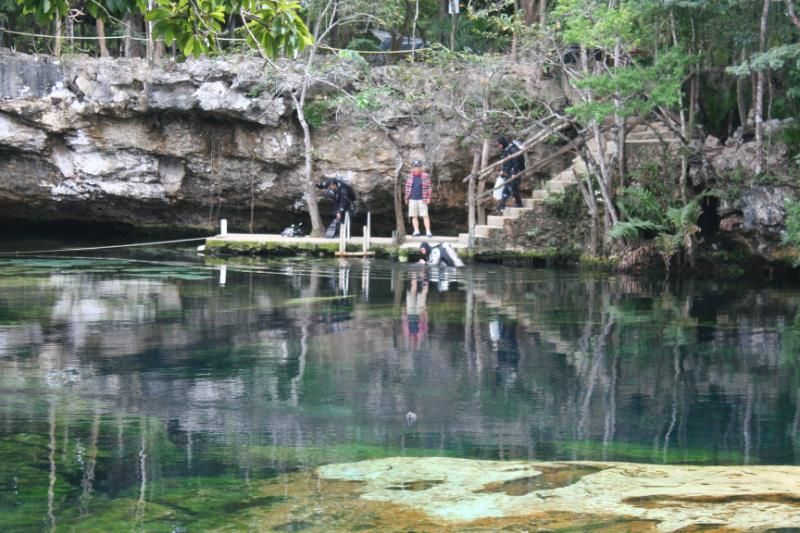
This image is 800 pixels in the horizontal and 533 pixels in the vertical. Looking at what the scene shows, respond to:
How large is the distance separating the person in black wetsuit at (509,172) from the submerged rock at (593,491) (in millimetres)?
19264

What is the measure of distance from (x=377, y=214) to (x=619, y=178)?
32.0 ft

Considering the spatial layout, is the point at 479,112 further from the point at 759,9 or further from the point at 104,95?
the point at 104,95

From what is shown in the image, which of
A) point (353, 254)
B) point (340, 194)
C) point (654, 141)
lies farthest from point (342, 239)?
point (654, 141)

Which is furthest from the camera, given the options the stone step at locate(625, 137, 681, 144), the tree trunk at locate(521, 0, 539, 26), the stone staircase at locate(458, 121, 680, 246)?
Answer: the tree trunk at locate(521, 0, 539, 26)

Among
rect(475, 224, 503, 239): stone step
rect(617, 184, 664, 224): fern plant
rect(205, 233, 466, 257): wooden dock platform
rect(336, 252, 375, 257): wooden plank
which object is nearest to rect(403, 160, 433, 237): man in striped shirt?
rect(205, 233, 466, 257): wooden dock platform

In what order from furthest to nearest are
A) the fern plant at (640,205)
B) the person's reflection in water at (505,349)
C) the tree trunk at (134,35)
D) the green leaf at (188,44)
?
the tree trunk at (134,35)
the fern plant at (640,205)
the person's reflection in water at (505,349)
the green leaf at (188,44)

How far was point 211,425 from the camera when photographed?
9.41m

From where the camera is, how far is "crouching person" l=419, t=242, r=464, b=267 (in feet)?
84.8

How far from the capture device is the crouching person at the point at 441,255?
25859mm

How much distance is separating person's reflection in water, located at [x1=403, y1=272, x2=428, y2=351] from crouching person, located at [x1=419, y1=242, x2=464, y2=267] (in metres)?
2.94

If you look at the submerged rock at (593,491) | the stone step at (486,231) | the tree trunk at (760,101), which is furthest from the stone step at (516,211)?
the submerged rock at (593,491)

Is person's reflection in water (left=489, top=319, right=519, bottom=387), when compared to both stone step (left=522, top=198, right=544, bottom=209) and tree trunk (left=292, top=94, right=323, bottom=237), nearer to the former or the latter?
stone step (left=522, top=198, right=544, bottom=209)

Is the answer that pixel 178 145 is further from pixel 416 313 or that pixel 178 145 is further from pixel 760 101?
pixel 416 313

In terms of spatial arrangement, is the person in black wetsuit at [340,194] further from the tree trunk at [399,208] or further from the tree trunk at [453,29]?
the tree trunk at [453,29]
